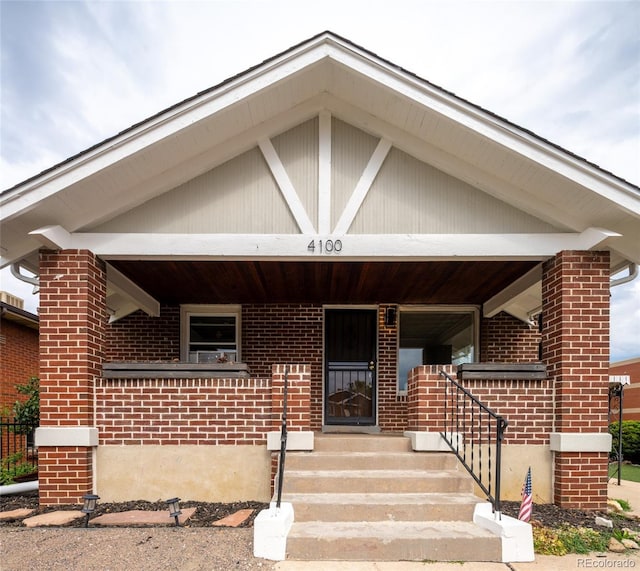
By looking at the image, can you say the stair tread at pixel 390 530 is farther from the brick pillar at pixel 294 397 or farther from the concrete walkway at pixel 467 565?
the brick pillar at pixel 294 397

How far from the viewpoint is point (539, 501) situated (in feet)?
19.5

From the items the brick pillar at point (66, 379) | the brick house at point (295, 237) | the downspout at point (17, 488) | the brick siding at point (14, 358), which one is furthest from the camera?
the brick siding at point (14, 358)

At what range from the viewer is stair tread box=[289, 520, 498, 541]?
168 inches

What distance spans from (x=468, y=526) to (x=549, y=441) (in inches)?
84.0

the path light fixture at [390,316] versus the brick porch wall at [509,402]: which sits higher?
the path light fixture at [390,316]

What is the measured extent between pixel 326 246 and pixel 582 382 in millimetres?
3558

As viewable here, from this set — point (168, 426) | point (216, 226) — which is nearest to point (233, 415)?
point (168, 426)

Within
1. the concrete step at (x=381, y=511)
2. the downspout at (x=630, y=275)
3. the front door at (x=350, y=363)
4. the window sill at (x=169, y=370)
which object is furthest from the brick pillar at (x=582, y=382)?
the window sill at (x=169, y=370)

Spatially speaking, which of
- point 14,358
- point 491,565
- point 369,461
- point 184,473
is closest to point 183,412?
point 184,473

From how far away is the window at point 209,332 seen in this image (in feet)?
30.1

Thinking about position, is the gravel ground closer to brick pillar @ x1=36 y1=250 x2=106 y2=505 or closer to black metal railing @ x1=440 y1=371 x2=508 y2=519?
brick pillar @ x1=36 y1=250 x2=106 y2=505

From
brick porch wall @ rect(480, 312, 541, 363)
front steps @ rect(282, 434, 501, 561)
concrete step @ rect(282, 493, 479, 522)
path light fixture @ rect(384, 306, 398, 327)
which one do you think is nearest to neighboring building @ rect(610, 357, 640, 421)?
brick porch wall @ rect(480, 312, 541, 363)

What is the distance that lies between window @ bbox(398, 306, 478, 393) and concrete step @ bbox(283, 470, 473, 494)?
401 cm

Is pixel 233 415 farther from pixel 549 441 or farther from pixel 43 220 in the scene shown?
pixel 549 441
